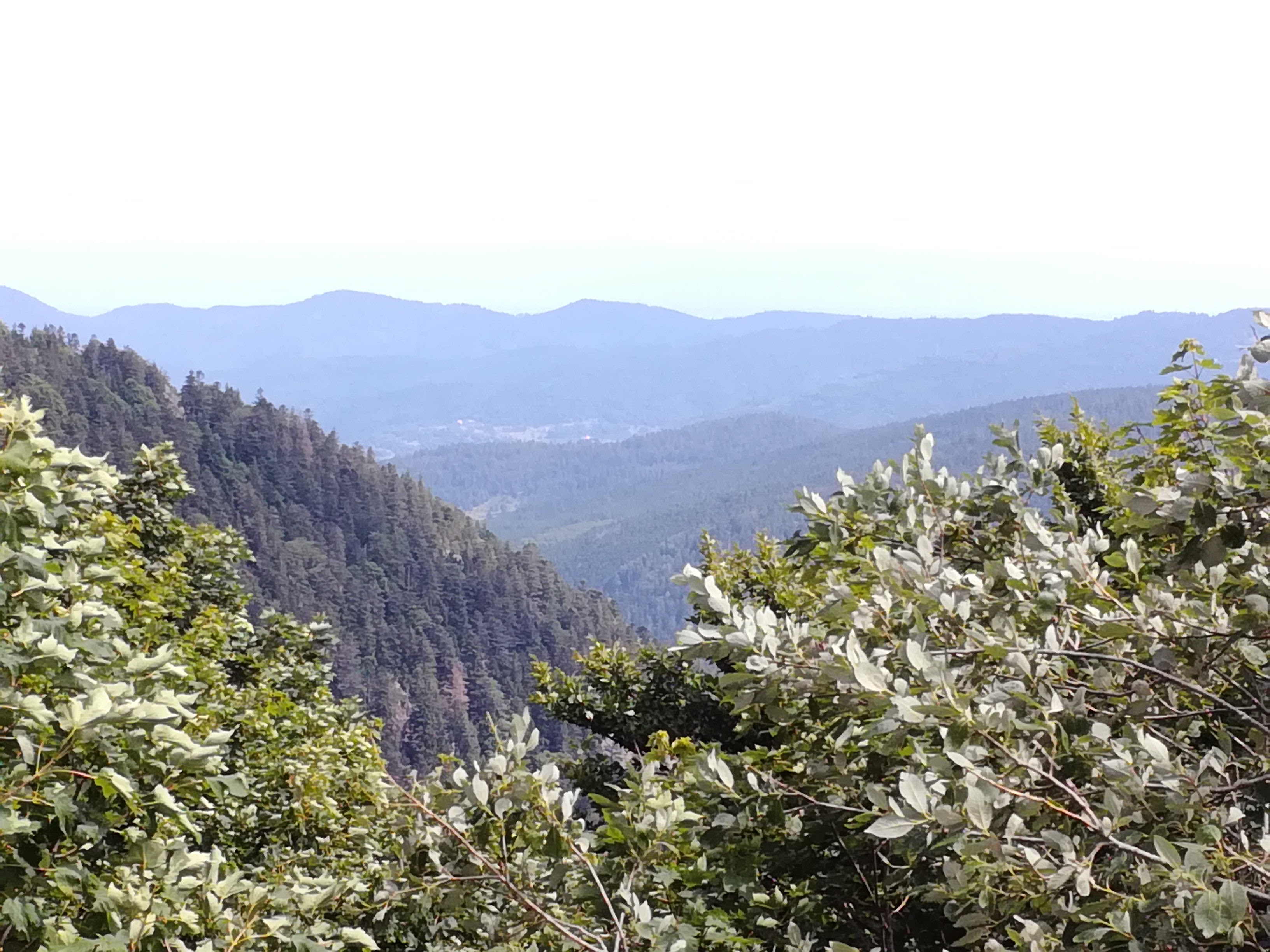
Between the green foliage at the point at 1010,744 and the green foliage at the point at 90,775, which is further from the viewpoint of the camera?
the green foliage at the point at 90,775

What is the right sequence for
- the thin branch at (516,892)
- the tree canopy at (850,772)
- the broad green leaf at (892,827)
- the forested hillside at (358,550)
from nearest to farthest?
the broad green leaf at (892,827), the tree canopy at (850,772), the thin branch at (516,892), the forested hillside at (358,550)

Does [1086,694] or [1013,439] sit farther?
[1013,439]

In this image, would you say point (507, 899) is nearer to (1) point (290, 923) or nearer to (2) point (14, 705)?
(1) point (290, 923)

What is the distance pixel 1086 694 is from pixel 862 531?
159 centimetres

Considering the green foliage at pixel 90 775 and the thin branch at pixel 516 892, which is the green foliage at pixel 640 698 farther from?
the thin branch at pixel 516 892

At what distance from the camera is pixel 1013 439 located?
4.31 m

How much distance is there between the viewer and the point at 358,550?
268 feet

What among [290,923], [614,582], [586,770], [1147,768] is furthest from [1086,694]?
[614,582]

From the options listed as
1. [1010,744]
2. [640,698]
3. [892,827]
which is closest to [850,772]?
[1010,744]

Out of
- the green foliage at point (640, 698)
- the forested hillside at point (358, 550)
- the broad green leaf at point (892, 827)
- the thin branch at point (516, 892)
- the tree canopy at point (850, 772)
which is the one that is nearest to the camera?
the broad green leaf at point (892, 827)

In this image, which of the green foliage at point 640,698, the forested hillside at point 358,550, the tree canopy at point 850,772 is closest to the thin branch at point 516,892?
the tree canopy at point 850,772

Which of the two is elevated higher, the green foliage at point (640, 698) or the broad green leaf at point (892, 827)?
the broad green leaf at point (892, 827)

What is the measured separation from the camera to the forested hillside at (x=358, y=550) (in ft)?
219

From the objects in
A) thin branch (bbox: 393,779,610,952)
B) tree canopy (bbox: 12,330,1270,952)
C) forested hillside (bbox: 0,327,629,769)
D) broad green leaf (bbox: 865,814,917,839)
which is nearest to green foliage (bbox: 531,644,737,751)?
tree canopy (bbox: 12,330,1270,952)
